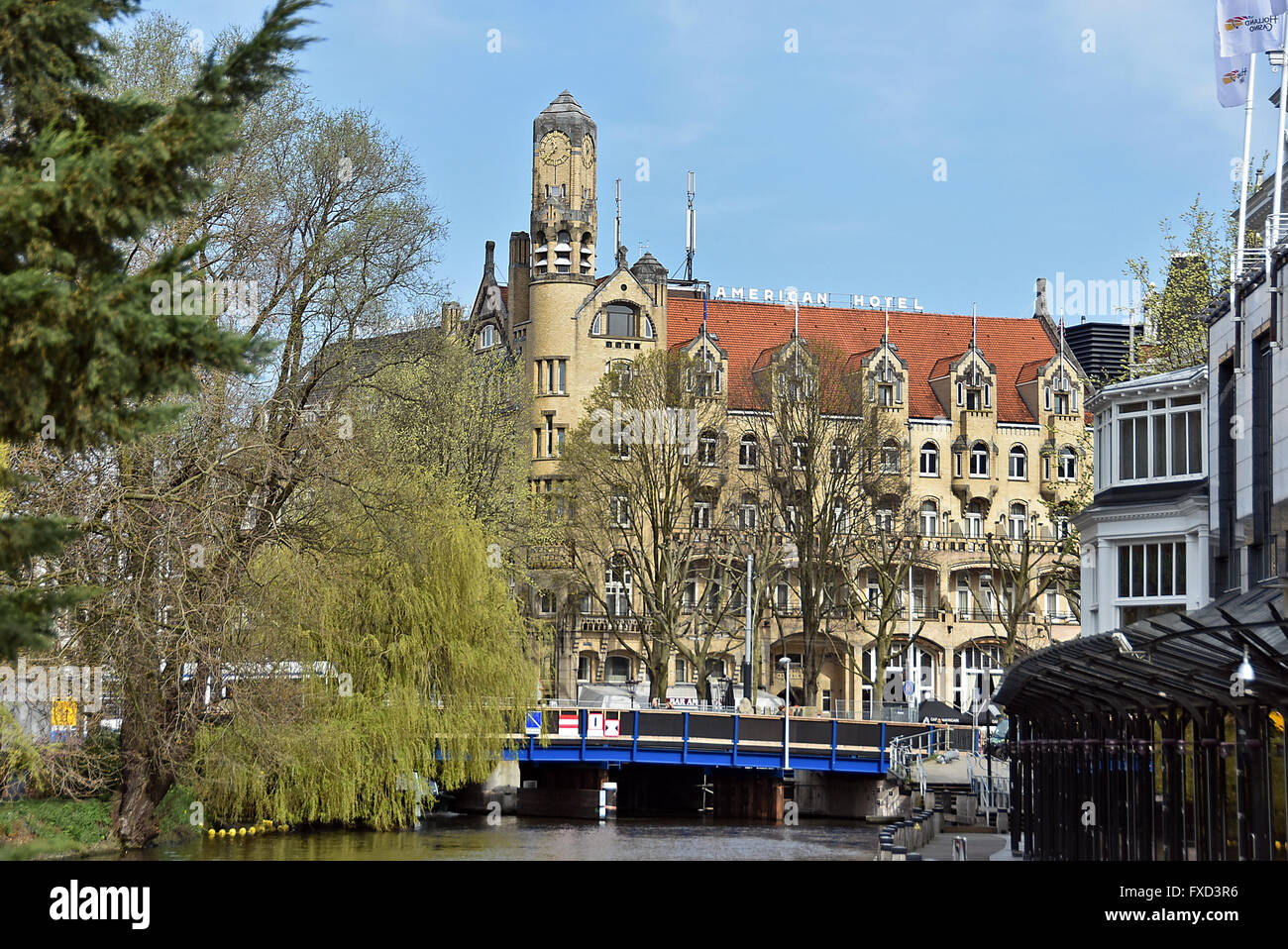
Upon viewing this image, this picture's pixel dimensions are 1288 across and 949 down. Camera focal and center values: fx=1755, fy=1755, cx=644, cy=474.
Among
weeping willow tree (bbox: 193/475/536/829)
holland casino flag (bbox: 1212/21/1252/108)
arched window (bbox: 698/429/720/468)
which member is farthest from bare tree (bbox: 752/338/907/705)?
holland casino flag (bbox: 1212/21/1252/108)

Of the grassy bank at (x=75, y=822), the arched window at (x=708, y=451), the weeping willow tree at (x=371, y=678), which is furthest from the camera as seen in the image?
the arched window at (x=708, y=451)

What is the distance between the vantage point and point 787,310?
94.4m

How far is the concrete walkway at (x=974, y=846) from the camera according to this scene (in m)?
35.6

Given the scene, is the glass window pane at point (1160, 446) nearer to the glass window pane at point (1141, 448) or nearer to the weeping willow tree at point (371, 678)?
the glass window pane at point (1141, 448)

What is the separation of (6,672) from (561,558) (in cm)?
3971

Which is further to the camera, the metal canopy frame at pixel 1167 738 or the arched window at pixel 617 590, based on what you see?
the arched window at pixel 617 590

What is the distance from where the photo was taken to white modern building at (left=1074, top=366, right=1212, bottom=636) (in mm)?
39750

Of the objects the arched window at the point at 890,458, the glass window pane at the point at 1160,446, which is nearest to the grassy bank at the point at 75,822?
the glass window pane at the point at 1160,446

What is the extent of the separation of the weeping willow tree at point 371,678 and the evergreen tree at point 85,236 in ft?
75.6

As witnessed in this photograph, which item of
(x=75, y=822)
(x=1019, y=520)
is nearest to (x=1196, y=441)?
(x=75, y=822)

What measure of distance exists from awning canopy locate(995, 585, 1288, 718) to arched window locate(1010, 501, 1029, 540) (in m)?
59.8

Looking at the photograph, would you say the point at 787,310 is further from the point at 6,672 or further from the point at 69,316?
the point at 69,316

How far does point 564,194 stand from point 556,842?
43.7 metres

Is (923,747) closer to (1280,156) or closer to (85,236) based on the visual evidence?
(1280,156)
